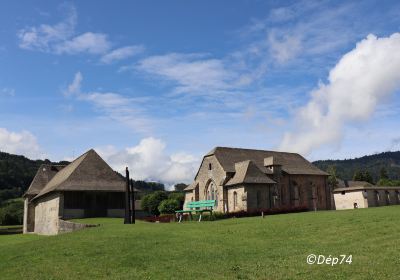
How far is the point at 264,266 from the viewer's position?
1289cm

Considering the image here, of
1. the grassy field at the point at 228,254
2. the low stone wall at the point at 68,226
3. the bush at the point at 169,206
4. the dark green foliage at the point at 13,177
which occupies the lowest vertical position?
the grassy field at the point at 228,254

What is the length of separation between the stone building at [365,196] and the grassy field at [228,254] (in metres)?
50.5

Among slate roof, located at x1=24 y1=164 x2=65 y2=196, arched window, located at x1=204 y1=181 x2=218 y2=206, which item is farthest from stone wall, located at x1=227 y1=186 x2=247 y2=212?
slate roof, located at x1=24 y1=164 x2=65 y2=196

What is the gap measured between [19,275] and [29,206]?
176 ft

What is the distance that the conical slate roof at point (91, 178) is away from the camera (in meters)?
46.7

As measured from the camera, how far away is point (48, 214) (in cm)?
4997

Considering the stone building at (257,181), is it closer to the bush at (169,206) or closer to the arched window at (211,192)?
the arched window at (211,192)

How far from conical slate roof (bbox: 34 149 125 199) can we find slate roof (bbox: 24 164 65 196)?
1602 centimetres

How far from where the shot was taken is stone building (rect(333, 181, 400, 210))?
68.2 metres

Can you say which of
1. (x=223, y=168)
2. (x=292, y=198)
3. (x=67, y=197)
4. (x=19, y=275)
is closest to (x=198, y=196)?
(x=223, y=168)

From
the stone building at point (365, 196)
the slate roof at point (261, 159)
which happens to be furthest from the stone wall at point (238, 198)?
the stone building at point (365, 196)

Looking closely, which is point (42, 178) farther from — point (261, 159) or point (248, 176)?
point (261, 159)

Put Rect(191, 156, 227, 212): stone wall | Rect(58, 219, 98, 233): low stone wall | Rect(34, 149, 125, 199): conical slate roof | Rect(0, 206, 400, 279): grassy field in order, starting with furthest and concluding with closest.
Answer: Rect(191, 156, 227, 212): stone wall < Rect(34, 149, 125, 199): conical slate roof < Rect(58, 219, 98, 233): low stone wall < Rect(0, 206, 400, 279): grassy field

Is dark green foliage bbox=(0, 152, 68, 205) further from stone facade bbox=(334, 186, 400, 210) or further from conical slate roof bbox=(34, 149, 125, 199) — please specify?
stone facade bbox=(334, 186, 400, 210)
